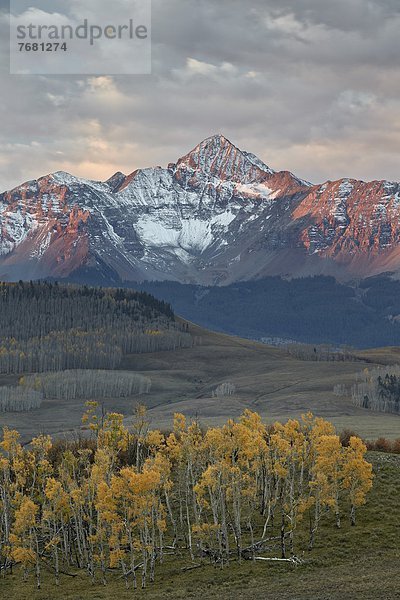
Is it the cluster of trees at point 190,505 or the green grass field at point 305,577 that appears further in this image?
the cluster of trees at point 190,505

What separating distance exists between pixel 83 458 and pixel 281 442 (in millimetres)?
22555

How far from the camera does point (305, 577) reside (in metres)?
64.9

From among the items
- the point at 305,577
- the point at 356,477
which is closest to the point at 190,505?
the point at 356,477

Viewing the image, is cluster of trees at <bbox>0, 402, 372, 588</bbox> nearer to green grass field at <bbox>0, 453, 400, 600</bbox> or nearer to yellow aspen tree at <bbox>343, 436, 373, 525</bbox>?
yellow aspen tree at <bbox>343, 436, 373, 525</bbox>

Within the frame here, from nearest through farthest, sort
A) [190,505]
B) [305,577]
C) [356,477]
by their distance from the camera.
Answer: [305,577] < [356,477] < [190,505]

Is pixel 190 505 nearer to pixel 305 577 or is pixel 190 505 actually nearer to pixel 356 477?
pixel 356 477

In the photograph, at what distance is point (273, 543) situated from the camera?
76562 mm

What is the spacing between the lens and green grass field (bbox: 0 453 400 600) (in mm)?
59000

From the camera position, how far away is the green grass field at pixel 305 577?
59.0 meters

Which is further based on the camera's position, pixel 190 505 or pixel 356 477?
pixel 190 505

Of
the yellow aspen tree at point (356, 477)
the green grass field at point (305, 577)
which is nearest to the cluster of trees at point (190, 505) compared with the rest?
the yellow aspen tree at point (356, 477)

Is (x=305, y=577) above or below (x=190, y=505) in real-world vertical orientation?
above

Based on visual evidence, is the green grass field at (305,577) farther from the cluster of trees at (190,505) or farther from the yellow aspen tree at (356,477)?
the yellow aspen tree at (356,477)

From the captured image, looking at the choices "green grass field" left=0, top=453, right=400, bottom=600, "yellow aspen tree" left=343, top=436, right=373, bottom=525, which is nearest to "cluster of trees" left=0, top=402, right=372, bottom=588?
"yellow aspen tree" left=343, top=436, right=373, bottom=525
